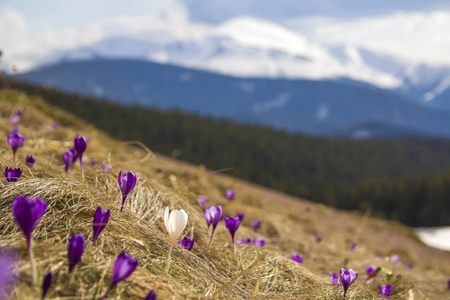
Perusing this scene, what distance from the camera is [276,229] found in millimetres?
4641

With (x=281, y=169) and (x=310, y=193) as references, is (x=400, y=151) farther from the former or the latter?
(x=310, y=193)

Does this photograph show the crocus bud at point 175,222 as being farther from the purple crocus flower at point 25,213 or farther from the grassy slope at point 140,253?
the purple crocus flower at point 25,213

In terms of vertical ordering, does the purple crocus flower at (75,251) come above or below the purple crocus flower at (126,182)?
below

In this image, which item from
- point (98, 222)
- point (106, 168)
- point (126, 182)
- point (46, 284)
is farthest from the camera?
point (106, 168)

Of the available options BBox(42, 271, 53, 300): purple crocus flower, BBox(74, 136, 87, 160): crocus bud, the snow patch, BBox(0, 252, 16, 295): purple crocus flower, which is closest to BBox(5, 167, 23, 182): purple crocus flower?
BBox(74, 136, 87, 160): crocus bud

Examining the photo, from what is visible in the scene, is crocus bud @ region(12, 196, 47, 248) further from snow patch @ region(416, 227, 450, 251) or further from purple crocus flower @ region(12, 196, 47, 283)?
snow patch @ region(416, 227, 450, 251)

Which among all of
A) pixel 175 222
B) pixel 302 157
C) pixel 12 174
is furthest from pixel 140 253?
pixel 302 157

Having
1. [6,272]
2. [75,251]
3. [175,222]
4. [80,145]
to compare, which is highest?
[80,145]

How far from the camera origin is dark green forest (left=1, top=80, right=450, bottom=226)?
6231 centimetres

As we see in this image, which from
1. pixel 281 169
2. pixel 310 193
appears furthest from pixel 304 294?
pixel 281 169

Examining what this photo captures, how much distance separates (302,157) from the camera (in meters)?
99.5

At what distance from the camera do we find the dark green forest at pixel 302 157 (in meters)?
62.3

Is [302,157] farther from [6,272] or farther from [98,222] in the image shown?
[6,272]

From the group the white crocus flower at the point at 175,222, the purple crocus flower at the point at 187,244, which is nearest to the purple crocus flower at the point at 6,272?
the white crocus flower at the point at 175,222
